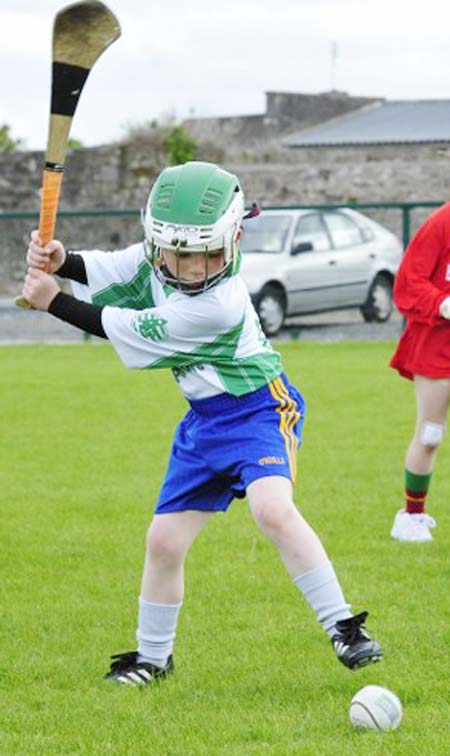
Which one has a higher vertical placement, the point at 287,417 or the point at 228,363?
the point at 228,363

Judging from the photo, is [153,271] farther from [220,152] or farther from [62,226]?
[220,152]

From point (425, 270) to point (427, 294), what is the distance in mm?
139

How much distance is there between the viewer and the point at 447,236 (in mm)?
7402

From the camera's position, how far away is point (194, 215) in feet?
16.0

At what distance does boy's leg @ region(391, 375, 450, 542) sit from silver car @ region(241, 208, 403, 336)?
11.8 metres

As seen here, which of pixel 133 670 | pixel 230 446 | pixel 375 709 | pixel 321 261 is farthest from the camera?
pixel 321 261

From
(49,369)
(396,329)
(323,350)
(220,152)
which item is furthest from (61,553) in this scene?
(220,152)

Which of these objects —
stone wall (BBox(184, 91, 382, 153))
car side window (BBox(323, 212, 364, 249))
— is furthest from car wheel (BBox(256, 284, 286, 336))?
stone wall (BBox(184, 91, 382, 153))

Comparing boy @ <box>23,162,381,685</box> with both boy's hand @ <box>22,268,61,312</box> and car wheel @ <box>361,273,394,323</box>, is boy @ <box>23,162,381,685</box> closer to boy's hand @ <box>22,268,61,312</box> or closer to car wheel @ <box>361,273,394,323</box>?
boy's hand @ <box>22,268,61,312</box>

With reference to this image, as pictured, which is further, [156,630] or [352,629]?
[156,630]

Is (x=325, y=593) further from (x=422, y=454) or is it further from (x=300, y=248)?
(x=300, y=248)

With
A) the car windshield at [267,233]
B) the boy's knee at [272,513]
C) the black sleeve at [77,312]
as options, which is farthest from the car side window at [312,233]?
the boy's knee at [272,513]

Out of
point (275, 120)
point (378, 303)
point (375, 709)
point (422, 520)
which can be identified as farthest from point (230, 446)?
point (275, 120)

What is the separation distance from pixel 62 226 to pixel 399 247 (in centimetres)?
543
